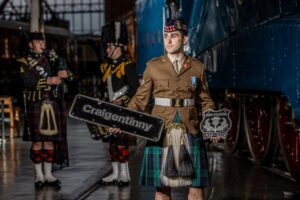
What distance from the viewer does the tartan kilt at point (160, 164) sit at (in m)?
7.22

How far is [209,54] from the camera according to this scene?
12.9 meters

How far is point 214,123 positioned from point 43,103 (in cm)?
400

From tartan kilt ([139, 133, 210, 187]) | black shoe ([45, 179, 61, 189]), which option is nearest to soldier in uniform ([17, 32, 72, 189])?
black shoe ([45, 179, 61, 189])

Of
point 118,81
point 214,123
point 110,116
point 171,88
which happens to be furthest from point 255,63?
point 110,116

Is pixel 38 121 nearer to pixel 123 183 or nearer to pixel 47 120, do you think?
pixel 47 120

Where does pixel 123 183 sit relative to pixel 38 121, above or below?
below

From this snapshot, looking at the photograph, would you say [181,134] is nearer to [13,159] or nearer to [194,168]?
[194,168]

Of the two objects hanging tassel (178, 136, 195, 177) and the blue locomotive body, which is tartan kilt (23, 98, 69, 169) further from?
hanging tassel (178, 136, 195, 177)

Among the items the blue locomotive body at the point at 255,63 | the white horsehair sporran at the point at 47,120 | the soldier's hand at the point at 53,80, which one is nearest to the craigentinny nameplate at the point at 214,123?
the blue locomotive body at the point at 255,63

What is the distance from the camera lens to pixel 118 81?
34.7 feet

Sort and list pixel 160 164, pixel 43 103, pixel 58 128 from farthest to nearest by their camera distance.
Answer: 1. pixel 58 128
2. pixel 43 103
3. pixel 160 164

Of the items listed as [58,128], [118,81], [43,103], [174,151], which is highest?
[118,81]

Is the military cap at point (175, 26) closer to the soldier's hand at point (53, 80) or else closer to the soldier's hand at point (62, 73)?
the soldier's hand at point (53, 80)

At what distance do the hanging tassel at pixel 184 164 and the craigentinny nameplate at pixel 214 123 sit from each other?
205 millimetres
